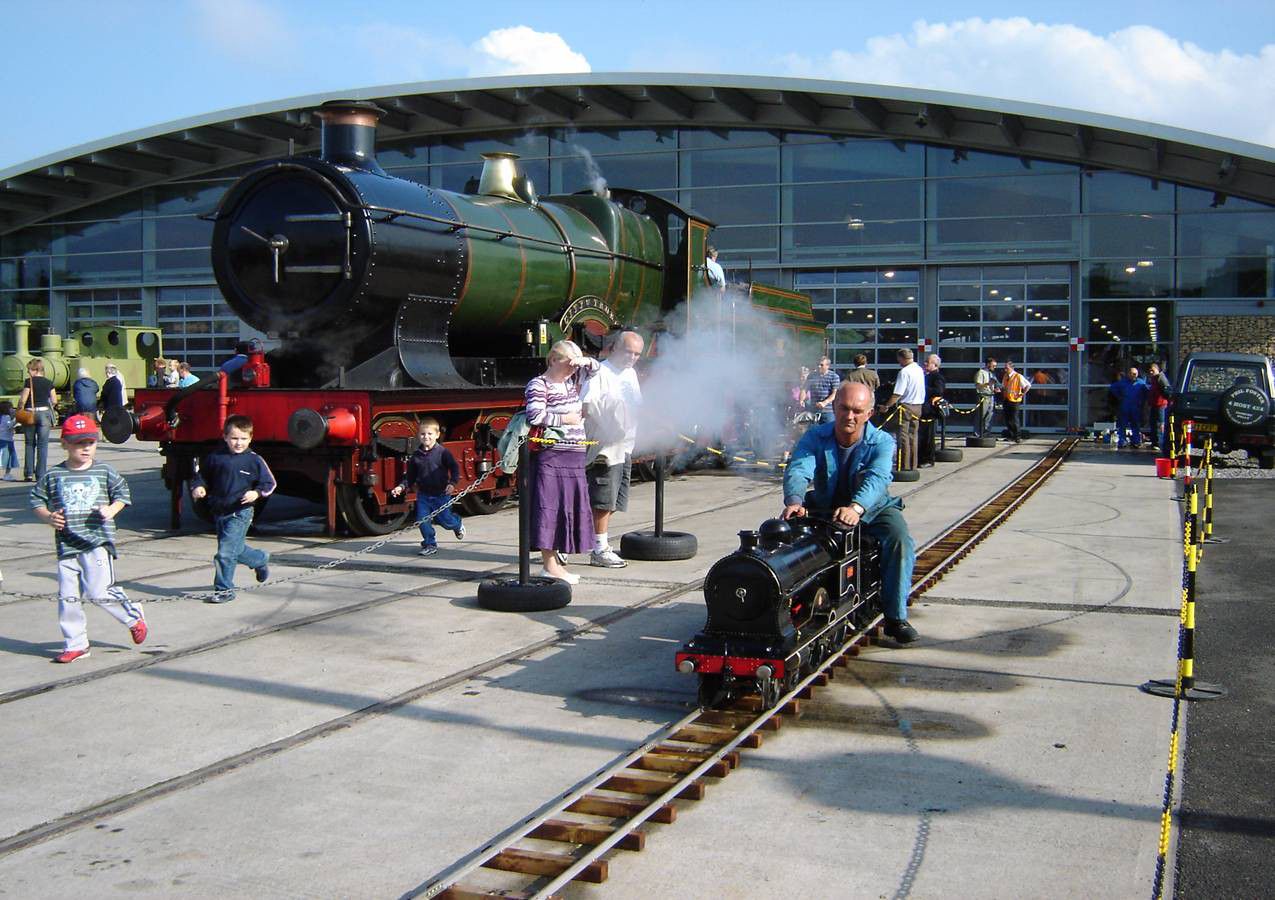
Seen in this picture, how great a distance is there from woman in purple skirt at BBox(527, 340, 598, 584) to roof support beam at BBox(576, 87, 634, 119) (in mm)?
20869

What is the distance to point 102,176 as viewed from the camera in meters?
32.5

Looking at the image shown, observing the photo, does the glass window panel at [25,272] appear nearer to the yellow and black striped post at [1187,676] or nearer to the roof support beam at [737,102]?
the roof support beam at [737,102]

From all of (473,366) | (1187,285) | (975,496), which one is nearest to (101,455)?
(473,366)

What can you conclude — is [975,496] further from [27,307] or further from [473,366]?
[27,307]

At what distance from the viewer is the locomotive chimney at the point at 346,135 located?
36.7ft

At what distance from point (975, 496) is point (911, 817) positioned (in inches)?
418

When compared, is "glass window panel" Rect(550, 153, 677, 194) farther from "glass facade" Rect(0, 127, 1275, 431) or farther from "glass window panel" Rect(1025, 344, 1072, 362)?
"glass window panel" Rect(1025, 344, 1072, 362)

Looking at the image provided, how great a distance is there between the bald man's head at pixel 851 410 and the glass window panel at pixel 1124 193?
22467mm

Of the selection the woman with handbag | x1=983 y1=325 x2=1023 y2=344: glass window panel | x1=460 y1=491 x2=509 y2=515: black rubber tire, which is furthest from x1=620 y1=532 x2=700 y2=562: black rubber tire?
x1=983 y1=325 x2=1023 y2=344: glass window panel

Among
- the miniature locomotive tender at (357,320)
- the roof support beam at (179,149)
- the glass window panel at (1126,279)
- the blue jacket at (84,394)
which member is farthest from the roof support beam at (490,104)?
the miniature locomotive tender at (357,320)

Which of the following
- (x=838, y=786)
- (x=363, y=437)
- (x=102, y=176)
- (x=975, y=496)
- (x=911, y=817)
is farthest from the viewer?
(x=102, y=176)

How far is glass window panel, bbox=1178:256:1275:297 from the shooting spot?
26.2 meters

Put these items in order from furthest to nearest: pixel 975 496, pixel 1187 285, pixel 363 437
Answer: pixel 1187 285, pixel 975 496, pixel 363 437

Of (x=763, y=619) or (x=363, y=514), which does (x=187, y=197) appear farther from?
(x=763, y=619)
